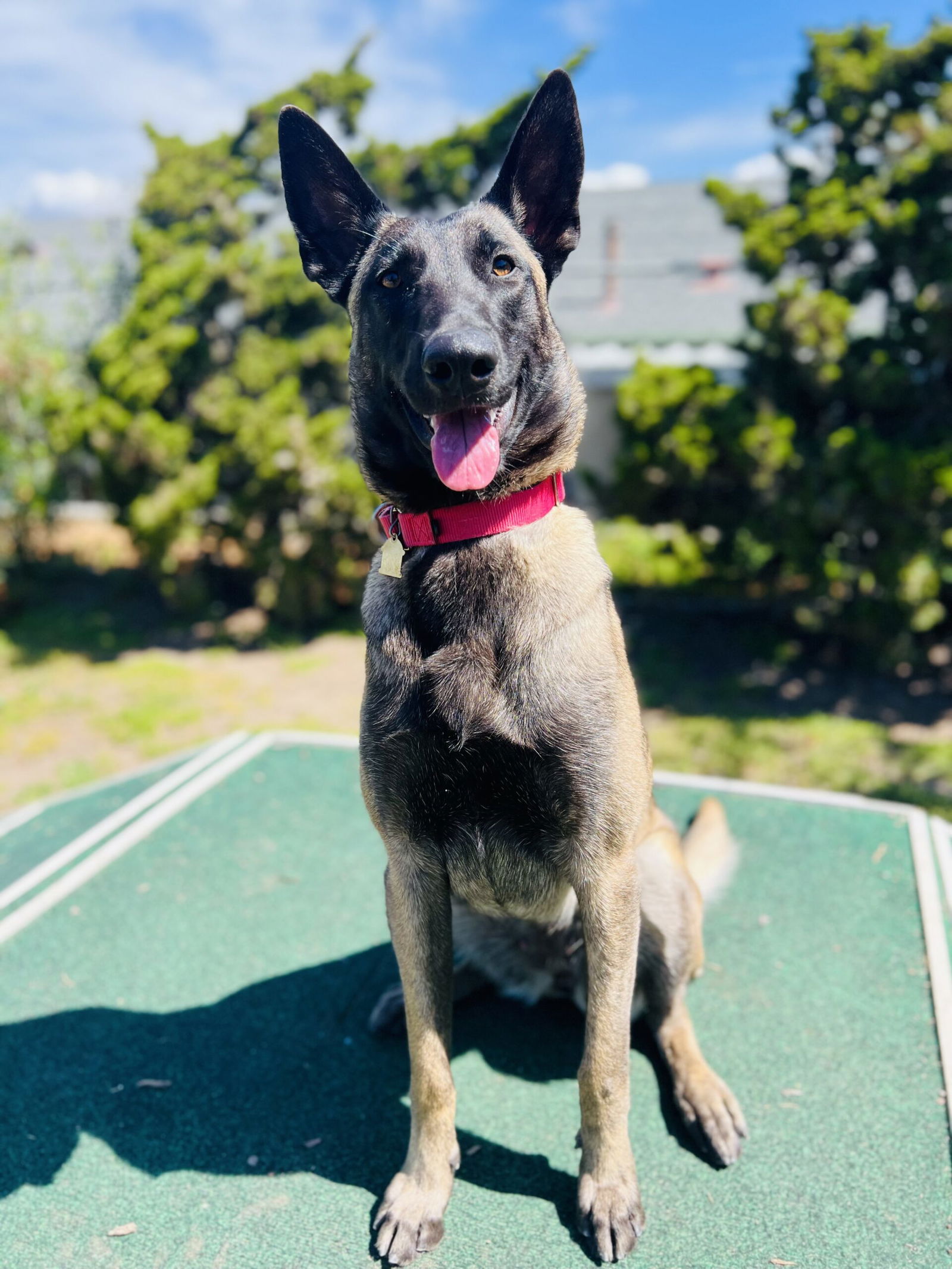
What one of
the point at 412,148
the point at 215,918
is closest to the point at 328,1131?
the point at 215,918

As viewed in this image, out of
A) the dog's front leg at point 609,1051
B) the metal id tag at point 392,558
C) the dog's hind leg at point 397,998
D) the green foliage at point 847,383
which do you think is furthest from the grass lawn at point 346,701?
the metal id tag at point 392,558

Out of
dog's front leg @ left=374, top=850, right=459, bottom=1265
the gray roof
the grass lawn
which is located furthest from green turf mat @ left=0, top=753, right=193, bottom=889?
the gray roof

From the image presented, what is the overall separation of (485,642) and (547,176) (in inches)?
44.3

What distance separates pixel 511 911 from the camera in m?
2.07

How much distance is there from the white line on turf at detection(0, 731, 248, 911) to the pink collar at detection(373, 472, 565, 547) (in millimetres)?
2348

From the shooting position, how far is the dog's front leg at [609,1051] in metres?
1.88

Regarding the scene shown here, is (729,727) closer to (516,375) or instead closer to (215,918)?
(215,918)

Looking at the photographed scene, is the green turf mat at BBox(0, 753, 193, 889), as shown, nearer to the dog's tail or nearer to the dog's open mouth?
the dog's tail

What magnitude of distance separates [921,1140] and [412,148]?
25.0ft

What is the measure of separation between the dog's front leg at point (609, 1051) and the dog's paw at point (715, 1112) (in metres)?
0.29

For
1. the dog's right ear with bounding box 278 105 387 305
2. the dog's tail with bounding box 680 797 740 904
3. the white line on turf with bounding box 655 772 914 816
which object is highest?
the dog's right ear with bounding box 278 105 387 305

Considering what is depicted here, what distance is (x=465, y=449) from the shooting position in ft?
5.85

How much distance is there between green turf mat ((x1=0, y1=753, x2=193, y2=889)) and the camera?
3650 millimetres

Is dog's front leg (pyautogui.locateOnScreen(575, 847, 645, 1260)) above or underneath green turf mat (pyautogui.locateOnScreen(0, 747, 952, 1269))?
above
